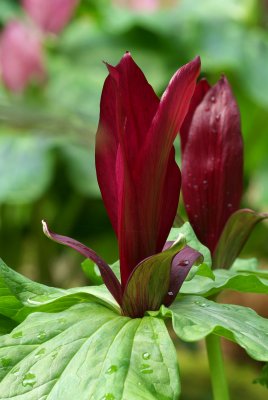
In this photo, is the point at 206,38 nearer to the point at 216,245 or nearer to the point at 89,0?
the point at 89,0

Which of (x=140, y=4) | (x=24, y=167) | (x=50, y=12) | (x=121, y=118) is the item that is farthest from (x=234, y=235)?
(x=140, y=4)

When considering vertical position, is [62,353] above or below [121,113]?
below

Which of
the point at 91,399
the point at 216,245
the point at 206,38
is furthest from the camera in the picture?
the point at 206,38

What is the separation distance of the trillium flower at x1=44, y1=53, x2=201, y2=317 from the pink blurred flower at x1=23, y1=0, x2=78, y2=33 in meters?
1.38

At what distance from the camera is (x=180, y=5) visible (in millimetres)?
2182

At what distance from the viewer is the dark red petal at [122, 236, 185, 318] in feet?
1.40

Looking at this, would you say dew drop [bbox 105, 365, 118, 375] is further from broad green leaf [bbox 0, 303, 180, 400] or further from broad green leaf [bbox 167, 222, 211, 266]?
broad green leaf [bbox 167, 222, 211, 266]

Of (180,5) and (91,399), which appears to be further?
(180,5)

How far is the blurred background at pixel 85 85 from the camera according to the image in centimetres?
169

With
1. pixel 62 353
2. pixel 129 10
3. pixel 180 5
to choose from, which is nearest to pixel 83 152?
pixel 129 10

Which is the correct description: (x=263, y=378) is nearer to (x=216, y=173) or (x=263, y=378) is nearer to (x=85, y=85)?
(x=216, y=173)

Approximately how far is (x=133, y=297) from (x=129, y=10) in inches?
66.7

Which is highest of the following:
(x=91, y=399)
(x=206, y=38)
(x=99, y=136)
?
(x=206, y=38)

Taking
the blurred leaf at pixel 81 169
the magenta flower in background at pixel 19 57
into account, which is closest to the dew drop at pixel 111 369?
the blurred leaf at pixel 81 169
